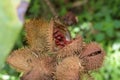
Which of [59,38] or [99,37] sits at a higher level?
[99,37]

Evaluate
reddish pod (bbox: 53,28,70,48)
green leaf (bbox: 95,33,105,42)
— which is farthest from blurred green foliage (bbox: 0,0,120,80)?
reddish pod (bbox: 53,28,70,48)

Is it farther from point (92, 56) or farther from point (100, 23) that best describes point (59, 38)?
point (100, 23)

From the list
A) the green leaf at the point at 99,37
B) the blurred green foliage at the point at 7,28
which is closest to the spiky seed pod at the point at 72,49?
the blurred green foliage at the point at 7,28

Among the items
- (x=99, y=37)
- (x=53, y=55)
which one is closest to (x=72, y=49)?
(x=53, y=55)

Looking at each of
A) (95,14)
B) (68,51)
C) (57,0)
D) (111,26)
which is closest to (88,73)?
(68,51)

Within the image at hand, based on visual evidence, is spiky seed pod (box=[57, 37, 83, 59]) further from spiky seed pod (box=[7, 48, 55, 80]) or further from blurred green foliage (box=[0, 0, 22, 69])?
blurred green foliage (box=[0, 0, 22, 69])

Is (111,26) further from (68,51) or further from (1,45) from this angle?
(1,45)
